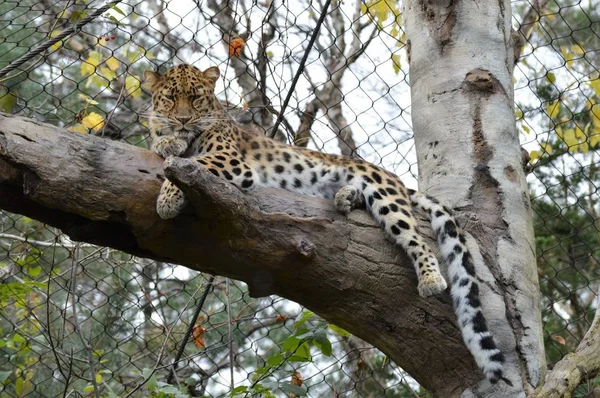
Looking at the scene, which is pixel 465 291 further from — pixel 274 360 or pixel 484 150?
pixel 274 360

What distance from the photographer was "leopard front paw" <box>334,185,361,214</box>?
3.58m

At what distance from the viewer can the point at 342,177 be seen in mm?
4344

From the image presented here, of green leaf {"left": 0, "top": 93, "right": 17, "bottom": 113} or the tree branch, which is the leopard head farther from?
the tree branch

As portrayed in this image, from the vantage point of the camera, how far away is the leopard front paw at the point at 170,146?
395 cm

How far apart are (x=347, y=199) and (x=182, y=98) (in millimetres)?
1358

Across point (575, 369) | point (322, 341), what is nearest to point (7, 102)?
point (322, 341)

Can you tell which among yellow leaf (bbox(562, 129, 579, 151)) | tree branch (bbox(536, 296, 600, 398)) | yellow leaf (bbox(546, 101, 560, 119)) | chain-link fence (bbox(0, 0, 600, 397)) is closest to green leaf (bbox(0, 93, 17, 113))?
chain-link fence (bbox(0, 0, 600, 397))

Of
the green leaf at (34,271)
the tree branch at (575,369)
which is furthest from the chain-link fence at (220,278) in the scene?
the tree branch at (575,369)

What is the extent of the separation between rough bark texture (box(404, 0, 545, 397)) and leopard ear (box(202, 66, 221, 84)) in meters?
1.17

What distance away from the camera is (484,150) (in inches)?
154

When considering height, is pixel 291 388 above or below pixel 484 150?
below

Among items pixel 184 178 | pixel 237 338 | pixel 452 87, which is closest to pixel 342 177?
pixel 452 87

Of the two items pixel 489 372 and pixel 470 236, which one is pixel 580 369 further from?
pixel 470 236

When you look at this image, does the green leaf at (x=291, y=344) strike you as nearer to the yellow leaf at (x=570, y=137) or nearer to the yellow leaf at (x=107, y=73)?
the yellow leaf at (x=107, y=73)
